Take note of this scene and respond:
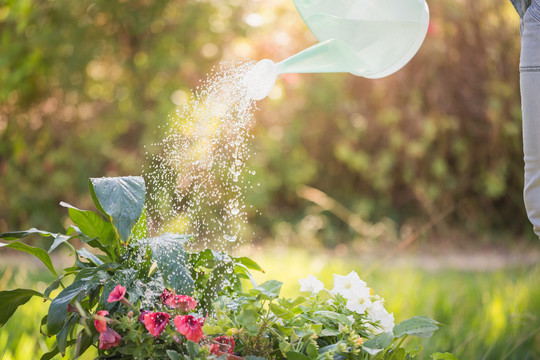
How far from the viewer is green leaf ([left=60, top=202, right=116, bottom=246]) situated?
4.56ft

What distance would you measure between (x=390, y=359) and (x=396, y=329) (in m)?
0.07

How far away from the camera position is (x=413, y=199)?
5.81 metres

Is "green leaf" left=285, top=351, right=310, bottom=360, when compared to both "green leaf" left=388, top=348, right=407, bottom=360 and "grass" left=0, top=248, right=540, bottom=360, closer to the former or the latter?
"green leaf" left=388, top=348, right=407, bottom=360

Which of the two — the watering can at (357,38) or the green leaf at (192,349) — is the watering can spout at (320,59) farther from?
the green leaf at (192,349)

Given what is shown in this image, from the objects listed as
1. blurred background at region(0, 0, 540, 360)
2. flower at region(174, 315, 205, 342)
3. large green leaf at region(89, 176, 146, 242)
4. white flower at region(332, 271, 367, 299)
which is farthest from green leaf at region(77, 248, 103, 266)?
blurred background at region(0, 0, 540, 360)

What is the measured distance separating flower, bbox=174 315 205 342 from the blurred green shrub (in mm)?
3929

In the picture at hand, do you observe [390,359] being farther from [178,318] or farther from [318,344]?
[178,318]

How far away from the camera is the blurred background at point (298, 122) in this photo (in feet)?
16.8

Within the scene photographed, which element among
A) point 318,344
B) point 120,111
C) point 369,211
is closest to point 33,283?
point 318,344

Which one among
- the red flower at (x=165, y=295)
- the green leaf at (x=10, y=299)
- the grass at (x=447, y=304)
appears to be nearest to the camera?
the red flower at (x=165, y=295)

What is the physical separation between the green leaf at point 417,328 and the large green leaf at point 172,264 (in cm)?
46

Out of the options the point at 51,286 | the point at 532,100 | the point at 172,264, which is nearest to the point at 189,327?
the point at 172,264

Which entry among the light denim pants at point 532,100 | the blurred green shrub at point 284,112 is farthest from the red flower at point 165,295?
the blurred green shrub at point 284,112

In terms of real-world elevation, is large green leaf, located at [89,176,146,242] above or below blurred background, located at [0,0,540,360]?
above
